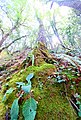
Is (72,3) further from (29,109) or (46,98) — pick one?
(29,109)

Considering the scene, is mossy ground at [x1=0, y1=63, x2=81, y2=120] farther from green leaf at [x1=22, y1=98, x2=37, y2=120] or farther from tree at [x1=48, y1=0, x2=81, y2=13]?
tree at [x1=48, y1=0, x2=81, y2=13]

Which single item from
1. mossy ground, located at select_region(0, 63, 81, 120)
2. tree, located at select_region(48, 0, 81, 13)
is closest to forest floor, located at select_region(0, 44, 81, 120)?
mossy ground, located at select_region(0, 63, 81, 120)

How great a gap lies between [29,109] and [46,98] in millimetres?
253

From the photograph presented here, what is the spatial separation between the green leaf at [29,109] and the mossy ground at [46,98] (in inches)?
3.4

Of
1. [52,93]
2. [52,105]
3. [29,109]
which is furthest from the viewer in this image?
[52,93]

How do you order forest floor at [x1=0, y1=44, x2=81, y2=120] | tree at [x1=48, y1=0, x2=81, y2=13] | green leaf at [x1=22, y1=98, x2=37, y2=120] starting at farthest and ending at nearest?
tree at [x1=48, y1=0, x2=81, y2=13], forest floor at [x1=0, y1=44, x2=81, y2=120], green leaf at [x1=22, y1=98, x2=37, y2=120]

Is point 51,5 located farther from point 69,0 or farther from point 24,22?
point 24,22

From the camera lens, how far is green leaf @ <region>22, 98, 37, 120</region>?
5.21 ft

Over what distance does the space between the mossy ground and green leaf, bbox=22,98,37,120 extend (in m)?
0.09

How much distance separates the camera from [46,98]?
5.93 feet

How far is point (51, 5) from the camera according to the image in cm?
1391

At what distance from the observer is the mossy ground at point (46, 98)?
1687mm

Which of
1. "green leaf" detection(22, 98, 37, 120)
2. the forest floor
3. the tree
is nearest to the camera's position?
"green leaf" detection(22, 98, 37, 120)

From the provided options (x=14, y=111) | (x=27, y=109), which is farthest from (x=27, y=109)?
(x=14, y=111)
